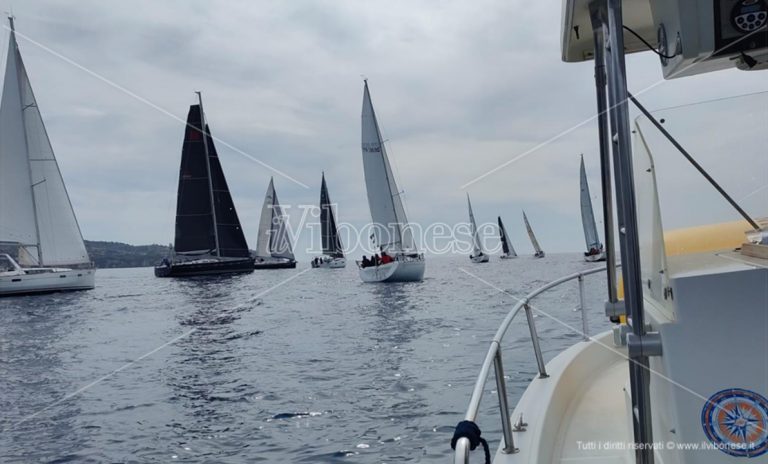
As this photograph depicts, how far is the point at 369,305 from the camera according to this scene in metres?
21.1

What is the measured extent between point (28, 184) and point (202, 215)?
15.3 metres

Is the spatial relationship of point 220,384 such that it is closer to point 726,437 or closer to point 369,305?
point 726,437

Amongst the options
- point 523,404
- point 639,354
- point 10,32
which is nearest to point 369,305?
point 523,404

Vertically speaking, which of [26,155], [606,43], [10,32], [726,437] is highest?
[10,32]

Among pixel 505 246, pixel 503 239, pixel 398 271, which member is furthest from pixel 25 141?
pixel 505 246

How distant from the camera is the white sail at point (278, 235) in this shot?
6004 centimetres

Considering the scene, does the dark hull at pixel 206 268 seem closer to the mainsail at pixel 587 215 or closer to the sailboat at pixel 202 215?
the sailboat at pixel 202 215

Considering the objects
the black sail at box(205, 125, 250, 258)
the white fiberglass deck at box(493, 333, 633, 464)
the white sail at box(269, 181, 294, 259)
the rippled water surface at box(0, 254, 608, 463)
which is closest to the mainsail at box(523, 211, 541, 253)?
the white sail at box(269, 181, 294, 259)

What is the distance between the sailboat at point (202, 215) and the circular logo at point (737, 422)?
47868 millimetres

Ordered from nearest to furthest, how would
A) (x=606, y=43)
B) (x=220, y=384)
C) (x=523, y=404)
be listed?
(x=606, y=43), (x=523, y=404), (x=220, y=384)

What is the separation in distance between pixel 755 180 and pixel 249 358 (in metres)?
9.91

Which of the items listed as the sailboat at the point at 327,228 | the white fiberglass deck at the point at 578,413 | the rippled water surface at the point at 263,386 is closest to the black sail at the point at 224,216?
the sailboat at the point at 327,228

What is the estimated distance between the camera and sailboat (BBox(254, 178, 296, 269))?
2345 inches

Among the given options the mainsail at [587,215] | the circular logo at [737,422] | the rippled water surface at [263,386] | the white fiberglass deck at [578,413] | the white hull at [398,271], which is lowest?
the rippled water surface at [263,386]
